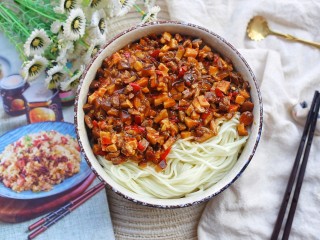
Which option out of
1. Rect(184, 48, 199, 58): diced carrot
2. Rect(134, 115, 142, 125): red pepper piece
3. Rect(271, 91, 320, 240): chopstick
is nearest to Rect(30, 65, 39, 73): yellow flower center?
Rect(134, 115, 142, 125): red pepper piece

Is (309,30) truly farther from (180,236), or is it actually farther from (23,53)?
(23,53)

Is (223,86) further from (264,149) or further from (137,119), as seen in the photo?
(264,149)

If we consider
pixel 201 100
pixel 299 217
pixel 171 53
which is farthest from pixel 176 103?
pixel 299 217

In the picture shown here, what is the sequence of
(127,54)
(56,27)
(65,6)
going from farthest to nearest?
1. (127,54)
2. (56,27)
3. (65,6)

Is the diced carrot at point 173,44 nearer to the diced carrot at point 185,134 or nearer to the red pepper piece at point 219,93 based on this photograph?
the red pepper piece at point 219,93

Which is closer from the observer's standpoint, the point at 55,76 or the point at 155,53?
the point at 155,53

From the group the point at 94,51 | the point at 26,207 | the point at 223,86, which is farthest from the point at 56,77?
the point at 223,86
